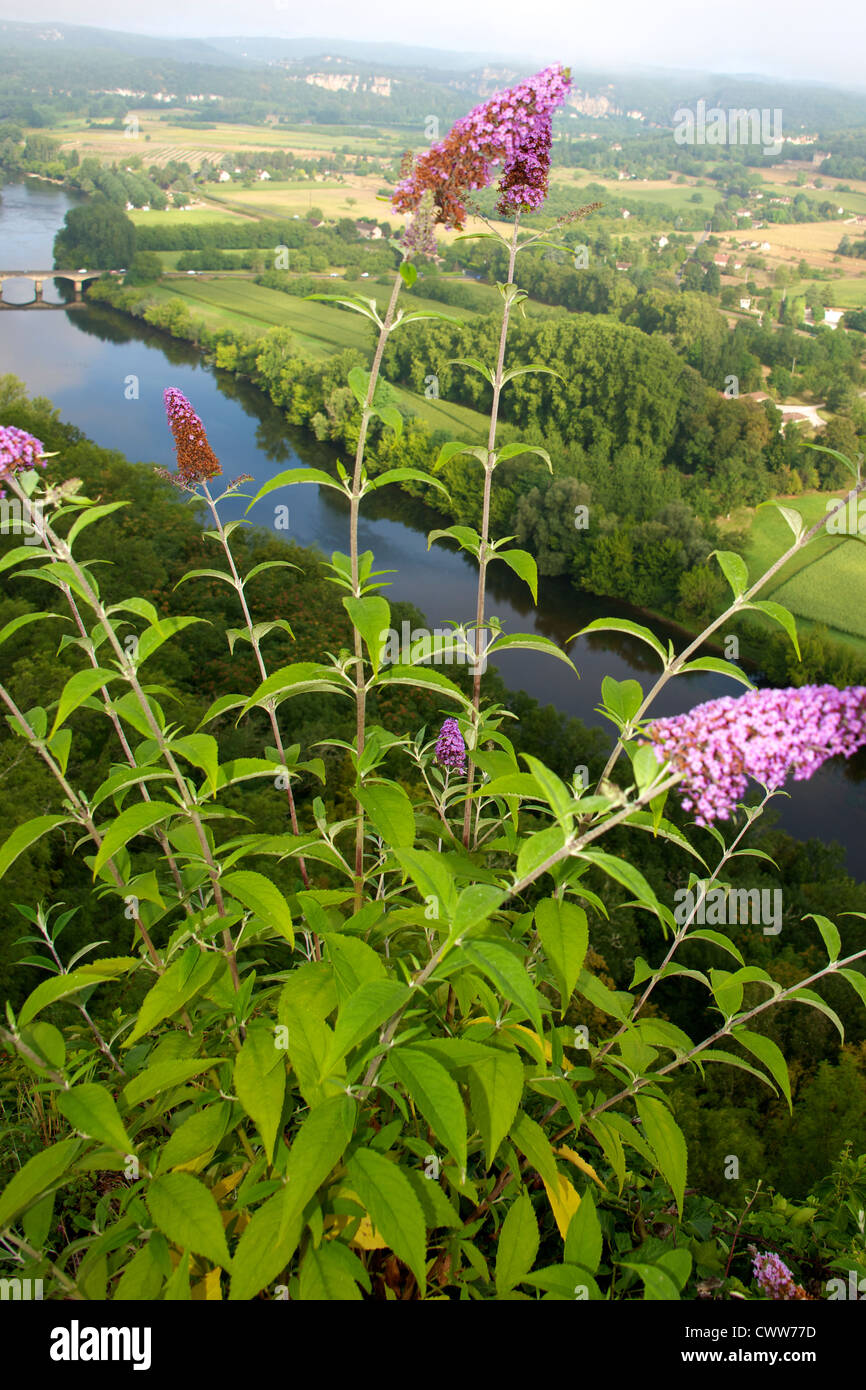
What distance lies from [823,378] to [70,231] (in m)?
92.3

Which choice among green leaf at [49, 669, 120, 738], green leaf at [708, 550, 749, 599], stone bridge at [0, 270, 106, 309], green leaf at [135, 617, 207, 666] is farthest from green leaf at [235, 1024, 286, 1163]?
stone bridge at [0, 270, 106, 309]

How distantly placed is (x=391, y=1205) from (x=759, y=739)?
1.93 metres

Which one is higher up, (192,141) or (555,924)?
(192,141)

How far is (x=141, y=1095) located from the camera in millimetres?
3172

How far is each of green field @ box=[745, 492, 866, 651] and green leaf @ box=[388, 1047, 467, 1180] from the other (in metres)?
44.8

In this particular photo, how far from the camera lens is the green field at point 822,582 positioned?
43156 mm

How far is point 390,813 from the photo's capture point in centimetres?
332

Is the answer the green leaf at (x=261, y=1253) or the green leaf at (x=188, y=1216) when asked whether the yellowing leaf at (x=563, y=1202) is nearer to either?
the green leaf at (x=261, y=1253)

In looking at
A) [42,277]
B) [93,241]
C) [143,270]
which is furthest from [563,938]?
[93,241]

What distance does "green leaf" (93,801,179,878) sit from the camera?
3.01 meters

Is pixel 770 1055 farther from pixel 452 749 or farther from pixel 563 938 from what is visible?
pixel 452 749


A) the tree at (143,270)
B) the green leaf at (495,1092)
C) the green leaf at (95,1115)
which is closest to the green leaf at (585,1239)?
the green leaf at (495,1092)
